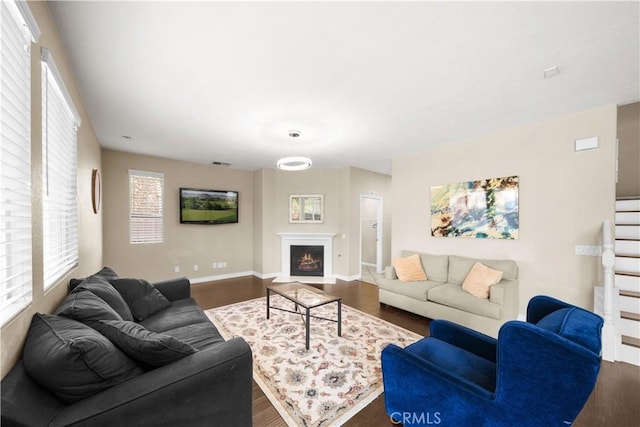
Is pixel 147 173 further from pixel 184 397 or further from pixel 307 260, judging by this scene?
pixel 184 397

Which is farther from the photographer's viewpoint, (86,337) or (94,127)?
(94,127)

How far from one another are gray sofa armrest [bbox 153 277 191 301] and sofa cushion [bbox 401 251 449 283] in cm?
335

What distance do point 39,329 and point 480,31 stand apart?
3007 mm

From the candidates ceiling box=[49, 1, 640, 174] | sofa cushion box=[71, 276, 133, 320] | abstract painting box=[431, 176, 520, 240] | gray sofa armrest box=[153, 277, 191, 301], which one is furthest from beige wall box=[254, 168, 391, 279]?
sofa cushion box=[71, 276, 133, 320]

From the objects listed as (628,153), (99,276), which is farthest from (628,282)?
(99,276)

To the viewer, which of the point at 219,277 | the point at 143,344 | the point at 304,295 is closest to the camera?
the point at 143,344

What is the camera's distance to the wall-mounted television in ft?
16.8

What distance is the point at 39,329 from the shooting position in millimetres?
1156

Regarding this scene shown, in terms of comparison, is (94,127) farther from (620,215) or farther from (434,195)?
(620,215)

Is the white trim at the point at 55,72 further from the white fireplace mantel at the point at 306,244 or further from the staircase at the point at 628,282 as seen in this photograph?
the staircase at the point at 628,282

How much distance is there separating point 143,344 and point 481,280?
3418 mm

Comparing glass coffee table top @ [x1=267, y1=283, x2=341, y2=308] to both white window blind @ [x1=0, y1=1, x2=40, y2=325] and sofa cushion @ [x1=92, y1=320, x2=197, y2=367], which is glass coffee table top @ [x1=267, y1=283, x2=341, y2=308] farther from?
white window blind @ [x1=0, y1=1, x2=40, y2=325]

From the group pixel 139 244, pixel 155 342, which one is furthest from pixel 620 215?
pixel 139 244

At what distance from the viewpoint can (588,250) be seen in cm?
277
